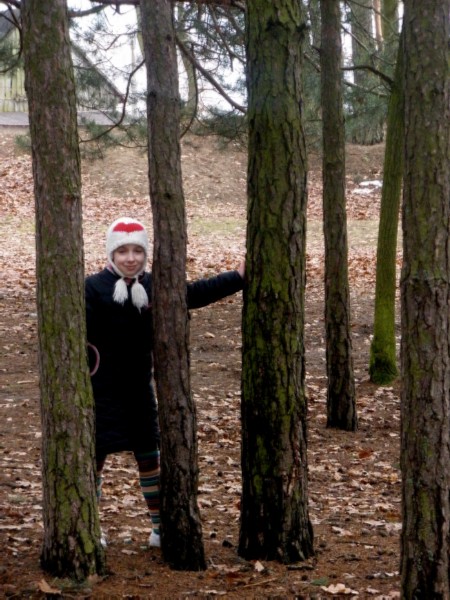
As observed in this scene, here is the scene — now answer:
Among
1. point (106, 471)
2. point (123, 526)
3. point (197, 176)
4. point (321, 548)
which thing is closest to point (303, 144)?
point (321, 548)

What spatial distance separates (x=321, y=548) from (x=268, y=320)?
1.51 meters

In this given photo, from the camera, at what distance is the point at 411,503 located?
3.80 metres

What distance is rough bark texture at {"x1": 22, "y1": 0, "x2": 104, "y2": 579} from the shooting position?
4039mm

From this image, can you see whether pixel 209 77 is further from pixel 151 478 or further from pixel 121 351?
pixel 151 478

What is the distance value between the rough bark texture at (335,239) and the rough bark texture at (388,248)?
113cm

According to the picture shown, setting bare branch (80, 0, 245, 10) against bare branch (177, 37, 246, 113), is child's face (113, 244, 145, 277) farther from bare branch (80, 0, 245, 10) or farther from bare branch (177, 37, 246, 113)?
bare branch (177, 37, 246, 113)

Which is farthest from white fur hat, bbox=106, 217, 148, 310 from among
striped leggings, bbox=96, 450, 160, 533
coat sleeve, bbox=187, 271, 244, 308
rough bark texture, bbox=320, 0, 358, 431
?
rough bark texture, bbox=320, 0, 358, 431

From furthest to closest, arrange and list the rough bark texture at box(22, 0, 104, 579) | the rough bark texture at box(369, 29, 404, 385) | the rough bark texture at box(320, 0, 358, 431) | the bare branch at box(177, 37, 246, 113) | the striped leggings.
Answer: the bare branch at box(177, 37, 246, 113), the rough bark texture at box(369, 29, 404, 385), the rough bark texture at box(320, 0, 358, 431), the striped leggings, the rough bark texture at box(22, 0, 104, 579)

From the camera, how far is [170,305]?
462 centimetres

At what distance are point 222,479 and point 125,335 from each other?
2.50m

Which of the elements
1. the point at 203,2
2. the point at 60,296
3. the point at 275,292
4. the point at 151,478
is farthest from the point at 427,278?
the point at 203,2

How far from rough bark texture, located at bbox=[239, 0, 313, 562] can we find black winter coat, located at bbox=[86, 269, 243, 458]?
0.88 ft

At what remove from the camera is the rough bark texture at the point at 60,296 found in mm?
4039

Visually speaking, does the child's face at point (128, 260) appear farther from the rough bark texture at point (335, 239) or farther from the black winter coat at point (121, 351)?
the rough bark texture at point (335, 239)
